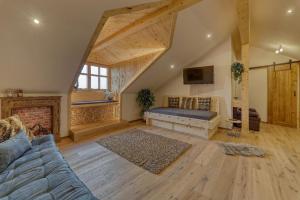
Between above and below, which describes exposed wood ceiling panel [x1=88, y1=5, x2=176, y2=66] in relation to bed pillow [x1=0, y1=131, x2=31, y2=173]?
above

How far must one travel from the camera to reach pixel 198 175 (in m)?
2.13

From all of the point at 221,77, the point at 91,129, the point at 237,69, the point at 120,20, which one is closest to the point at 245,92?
the point at 237,69

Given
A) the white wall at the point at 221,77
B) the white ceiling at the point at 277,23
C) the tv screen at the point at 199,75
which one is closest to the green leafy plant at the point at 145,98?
the tv screen at the point at 199,75

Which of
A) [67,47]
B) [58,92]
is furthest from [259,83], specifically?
[58,92]

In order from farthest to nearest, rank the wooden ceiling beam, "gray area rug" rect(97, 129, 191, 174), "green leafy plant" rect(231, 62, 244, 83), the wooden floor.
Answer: "green leafy plant" rect(231, 62, 244, 83)
the wooden ceiling beam
"gray area rug" rect(97, 129, 191, 174)
the wooden floor

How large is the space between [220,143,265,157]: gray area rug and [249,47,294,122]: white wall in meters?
3.10

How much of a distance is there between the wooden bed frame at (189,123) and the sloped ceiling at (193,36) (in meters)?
1.46

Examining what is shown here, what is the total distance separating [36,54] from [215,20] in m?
3.99

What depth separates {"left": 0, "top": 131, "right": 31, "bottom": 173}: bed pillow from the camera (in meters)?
1.50

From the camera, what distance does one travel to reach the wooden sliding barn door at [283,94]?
455 cm

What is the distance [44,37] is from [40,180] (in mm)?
2190

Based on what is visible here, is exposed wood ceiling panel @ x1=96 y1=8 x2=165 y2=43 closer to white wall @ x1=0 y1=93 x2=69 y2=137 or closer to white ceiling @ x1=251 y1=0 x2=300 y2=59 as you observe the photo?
white wall @ x1=0 y1=93 x2=69 y2=137

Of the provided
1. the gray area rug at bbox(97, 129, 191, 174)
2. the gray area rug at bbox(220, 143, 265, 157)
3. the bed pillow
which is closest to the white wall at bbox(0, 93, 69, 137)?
the gray area rug at bbox(97, 129, 191, 174)

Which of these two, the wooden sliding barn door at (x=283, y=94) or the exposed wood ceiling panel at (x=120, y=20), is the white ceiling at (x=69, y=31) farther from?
the exposed wood ceiling panel at (x=120, y=20)
